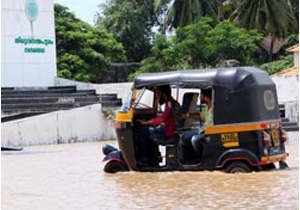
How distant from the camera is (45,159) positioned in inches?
705

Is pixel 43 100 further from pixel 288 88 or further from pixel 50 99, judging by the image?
pixel 288 88

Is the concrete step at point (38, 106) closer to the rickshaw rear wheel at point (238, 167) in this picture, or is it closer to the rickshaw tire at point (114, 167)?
the rickshaw tire at point (114, 167)

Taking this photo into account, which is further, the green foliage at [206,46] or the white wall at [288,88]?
the green foliage at [206,46]

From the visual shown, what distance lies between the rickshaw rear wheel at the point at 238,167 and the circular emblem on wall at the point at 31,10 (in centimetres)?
2385

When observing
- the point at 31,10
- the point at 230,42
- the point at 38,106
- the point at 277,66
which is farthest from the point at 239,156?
the point at 277,66

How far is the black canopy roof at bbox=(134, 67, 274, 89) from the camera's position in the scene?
12148 mm

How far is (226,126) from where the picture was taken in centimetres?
1210

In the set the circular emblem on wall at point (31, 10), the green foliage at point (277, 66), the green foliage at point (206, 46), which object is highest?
the circular emblem on wall at point (31, 10)

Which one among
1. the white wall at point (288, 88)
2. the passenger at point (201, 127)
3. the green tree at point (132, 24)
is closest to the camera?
the passenger at point (201, 127)

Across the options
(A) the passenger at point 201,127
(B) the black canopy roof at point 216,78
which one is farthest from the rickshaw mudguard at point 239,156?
(B) the black canopy roof at point 216,78

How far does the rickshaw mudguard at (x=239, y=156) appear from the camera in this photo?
11875 millimetres

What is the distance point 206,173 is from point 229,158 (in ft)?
1.55

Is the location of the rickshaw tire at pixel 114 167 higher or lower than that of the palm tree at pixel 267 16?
lower

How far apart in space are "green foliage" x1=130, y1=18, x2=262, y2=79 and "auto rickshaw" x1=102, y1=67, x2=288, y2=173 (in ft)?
90.5
